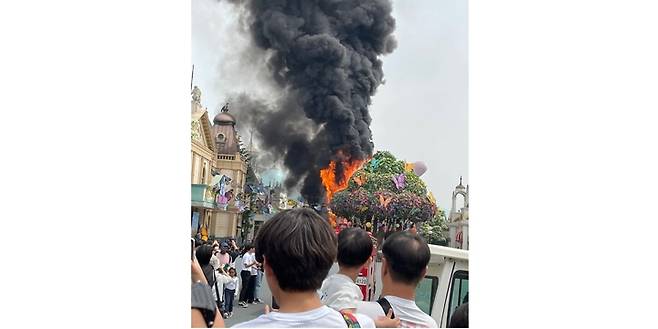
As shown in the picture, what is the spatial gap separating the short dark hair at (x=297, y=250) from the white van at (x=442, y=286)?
1.39 m

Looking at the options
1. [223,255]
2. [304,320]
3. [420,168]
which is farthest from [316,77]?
[304,320]

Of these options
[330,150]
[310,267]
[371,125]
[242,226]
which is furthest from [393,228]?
[310,267]

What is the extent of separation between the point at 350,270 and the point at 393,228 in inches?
115

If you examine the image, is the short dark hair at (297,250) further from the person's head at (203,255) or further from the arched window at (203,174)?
the arched window at (203,174)

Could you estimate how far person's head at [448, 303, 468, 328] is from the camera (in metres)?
2.69

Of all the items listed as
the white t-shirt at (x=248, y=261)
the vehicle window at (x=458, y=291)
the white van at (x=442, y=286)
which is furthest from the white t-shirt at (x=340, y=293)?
the white t-shirt at (x=248, y=261)

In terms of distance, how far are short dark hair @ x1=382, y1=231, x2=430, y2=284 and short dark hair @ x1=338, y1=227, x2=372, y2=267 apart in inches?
7.1

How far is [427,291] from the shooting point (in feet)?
9.23

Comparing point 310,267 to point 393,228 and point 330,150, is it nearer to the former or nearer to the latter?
point 393,228

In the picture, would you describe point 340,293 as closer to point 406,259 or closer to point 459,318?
point 406,259

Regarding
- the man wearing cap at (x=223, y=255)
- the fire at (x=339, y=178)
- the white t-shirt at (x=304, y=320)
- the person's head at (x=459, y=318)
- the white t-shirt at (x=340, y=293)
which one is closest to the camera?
the white t-shirt at (x=304, y=320)

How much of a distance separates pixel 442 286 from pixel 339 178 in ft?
10.3

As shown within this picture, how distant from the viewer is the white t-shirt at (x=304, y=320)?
1.41 metres

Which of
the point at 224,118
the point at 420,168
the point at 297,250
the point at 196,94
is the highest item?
the point at 196,94
